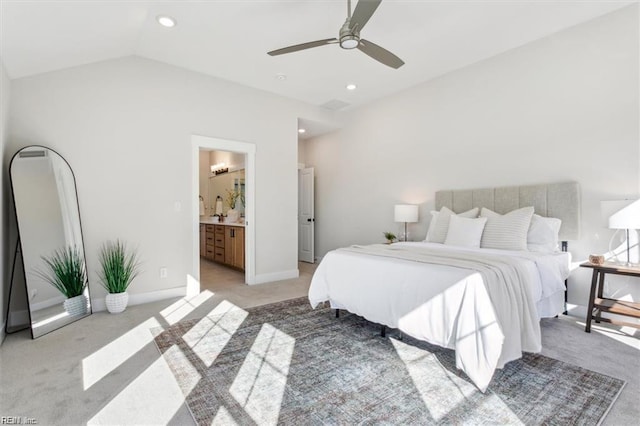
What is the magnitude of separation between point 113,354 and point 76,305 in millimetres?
1252

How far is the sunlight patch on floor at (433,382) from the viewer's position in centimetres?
181

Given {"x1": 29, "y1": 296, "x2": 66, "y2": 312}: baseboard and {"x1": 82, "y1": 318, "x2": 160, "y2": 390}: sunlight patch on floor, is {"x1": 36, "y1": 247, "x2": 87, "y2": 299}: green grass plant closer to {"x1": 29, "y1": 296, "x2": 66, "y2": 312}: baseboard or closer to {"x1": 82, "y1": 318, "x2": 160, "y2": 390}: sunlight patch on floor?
{"x1": 29, "y1": 296, "x2": 66, "y2": 312}: baseboard

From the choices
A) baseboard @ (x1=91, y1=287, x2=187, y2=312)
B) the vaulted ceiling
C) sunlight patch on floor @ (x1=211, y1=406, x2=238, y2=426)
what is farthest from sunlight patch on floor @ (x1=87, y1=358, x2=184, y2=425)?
the vaulted ceiling

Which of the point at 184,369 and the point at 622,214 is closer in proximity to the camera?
the point at 184,369

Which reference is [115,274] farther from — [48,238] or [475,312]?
[475,312]

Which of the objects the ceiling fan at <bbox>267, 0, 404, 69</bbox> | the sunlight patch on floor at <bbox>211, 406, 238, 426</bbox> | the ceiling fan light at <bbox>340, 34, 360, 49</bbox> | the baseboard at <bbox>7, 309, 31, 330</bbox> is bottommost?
the sunlight patch on floor at <bbox>211, 406, 238, 426</bbox>

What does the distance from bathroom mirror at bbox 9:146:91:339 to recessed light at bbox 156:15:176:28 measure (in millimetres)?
1752

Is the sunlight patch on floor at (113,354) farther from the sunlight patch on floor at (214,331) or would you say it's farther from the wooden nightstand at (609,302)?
the wooden nightstand at (609,302)

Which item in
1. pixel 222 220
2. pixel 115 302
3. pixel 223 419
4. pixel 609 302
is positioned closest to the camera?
pixel 223 419

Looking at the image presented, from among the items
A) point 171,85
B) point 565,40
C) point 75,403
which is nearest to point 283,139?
point 171,85

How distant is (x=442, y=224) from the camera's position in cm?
417

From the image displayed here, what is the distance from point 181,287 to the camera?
4.17 metres

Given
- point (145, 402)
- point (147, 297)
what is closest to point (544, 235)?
point (145, 402)

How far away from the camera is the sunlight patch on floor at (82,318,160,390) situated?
216 centimetres
